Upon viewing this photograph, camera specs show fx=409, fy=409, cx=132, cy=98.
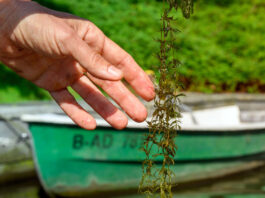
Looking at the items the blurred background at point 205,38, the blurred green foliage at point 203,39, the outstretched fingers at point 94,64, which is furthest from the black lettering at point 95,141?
the outstretched fingers at point 94,64

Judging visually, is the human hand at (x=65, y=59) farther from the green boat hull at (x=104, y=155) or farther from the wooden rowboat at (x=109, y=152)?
the green boat hull at (x=104, y=155)

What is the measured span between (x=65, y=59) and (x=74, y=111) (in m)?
0.22

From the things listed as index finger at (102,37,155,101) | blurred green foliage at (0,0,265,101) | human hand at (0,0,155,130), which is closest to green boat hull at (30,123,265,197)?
blurred green foliage at (0,0,265,101)

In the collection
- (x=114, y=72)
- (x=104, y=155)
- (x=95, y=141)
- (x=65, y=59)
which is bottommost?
(x=104, y=155)

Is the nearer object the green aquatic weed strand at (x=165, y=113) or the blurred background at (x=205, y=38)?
the green aquatic weed strand at (x=165, y=113)

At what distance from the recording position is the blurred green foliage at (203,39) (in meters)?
8.99

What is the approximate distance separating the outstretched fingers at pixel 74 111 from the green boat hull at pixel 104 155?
321 cm

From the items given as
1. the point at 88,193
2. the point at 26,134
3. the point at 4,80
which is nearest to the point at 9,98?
the point at 4,80

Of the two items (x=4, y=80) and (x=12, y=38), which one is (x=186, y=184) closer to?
(x=4, y=80)

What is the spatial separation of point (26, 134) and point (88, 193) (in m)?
1.33

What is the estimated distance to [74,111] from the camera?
1.65 meters

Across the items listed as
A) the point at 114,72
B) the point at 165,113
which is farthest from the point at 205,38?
the point at 114,72

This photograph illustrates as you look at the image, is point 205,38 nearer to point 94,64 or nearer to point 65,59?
point 65,59

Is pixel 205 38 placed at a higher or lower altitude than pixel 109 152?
higher
